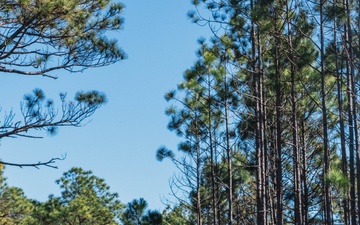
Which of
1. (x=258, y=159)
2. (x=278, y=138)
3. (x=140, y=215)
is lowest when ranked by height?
(x=140, y=215)

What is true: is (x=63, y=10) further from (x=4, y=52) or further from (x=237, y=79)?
(x=237, y=79)

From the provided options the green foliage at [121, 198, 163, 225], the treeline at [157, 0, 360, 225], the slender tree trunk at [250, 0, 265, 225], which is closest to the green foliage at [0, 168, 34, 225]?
the treeline at [157, 0, 360, 225]

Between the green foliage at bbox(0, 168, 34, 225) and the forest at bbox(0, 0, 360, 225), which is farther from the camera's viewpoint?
the green foliage at bbox(0, 168, 34, 225)

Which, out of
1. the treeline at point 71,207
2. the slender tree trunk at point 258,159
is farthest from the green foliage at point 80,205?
the slender tree trunk at point 258,159

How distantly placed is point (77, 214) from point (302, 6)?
13.7 m

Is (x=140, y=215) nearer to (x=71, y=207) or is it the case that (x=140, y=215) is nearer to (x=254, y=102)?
(x=254, y=102)

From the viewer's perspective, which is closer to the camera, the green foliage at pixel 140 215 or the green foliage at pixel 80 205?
the green foliage at pixel 140 215

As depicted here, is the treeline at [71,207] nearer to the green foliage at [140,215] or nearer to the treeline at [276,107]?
the treeline at [276,107]

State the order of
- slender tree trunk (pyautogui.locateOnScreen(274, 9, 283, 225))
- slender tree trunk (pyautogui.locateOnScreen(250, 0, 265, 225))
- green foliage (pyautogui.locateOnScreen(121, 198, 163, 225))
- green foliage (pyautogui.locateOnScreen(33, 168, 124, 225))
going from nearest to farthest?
green foliage (pyautogui.locateOnScreen(121, 198, 163, 225)), slender tree trunk (pyautogui.locateOnScreen(274, 9, 283, 225)), slender tree trunk (pyautogui.locateOnScreen(250, 0, 265, 225)), green foliage (pyautogui.locateOnScreen(33, 168, 124, 225))

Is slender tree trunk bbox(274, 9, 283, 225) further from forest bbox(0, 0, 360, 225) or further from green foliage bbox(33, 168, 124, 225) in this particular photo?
green foliage bbox(33, 168, 124, 225)

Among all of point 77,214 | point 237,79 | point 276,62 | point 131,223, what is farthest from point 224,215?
point 131,223

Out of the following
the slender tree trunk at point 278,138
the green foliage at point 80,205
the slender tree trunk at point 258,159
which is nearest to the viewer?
the slender tree trunk at point 278,138

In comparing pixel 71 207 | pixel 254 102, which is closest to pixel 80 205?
pixel 71 207

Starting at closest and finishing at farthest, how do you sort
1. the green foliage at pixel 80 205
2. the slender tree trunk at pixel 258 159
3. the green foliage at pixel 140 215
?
the green foliage at pixel 140 215
the slender tree trunk at pixel 258 159
the green foliage at pixel 80 205
